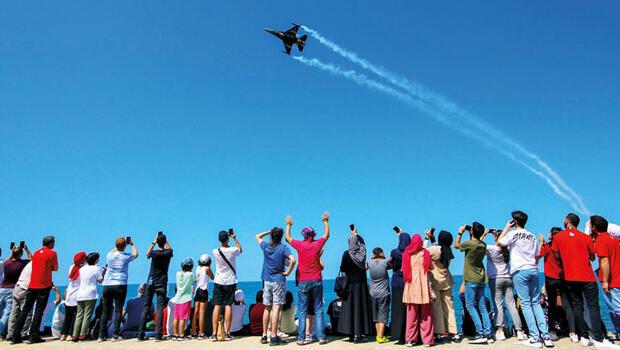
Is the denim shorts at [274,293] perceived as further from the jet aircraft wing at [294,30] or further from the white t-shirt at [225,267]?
the jet aircraft wing at [294,30]

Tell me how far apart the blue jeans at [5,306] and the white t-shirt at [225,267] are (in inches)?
195

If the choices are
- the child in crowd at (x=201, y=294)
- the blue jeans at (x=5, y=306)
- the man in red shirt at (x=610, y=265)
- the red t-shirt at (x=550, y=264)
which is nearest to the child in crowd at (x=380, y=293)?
the red t-shirt at (x=550, y=264)

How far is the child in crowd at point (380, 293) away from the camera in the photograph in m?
7.88

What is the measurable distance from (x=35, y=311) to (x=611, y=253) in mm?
11721

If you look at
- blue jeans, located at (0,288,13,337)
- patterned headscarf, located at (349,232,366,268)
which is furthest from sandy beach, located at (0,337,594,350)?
patterned headscarf, located at (349,232,366,268)

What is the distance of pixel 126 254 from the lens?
8844 millimetres

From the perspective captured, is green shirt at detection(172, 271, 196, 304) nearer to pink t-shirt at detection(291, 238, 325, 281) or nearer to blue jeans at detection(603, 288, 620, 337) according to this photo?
pink t-shirt at detection(291, 238, 325, 281)

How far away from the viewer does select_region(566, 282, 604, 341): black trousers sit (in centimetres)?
716

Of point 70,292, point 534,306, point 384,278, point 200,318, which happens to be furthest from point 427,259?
point 70,292

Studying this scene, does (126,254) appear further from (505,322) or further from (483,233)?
(505,322)

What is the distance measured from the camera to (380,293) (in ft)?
26.2

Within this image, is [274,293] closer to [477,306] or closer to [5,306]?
[477,306]

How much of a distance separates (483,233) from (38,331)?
9.77 m

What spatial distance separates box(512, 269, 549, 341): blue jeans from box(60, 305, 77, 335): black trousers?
950cm
